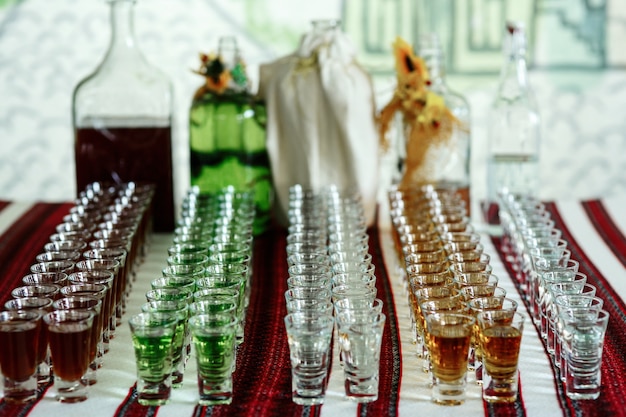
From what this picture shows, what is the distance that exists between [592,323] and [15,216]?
1429 mm

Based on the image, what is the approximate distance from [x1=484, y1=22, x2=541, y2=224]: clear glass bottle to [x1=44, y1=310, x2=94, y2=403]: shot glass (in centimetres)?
112

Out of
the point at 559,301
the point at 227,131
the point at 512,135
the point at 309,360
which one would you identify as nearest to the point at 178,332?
the point at 309,360

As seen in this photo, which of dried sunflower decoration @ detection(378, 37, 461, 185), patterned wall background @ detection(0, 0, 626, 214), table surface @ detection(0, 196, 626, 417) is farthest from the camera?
patterned wall background @ detection(0, 0, 626, 214)

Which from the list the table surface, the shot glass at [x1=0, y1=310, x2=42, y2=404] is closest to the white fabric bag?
the table surface

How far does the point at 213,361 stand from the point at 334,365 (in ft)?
0.65

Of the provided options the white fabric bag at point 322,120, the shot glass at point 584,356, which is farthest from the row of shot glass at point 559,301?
the white fabric bag at point 322,120

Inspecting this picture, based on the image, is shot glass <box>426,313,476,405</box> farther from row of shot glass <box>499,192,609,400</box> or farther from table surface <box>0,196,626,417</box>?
row of shot glass <box>499,192,609,400</box>

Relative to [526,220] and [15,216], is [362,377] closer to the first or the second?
[526,220]

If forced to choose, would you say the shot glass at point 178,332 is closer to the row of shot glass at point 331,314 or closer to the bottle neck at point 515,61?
the row of shot glass at point 331,314

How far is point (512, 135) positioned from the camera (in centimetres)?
213

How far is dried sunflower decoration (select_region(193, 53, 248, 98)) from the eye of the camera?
6.72 ft

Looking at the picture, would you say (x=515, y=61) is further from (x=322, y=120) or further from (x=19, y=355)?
(x=19, y=355)

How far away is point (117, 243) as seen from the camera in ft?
5.26

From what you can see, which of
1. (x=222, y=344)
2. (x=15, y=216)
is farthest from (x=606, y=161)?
(x=222, y=344)
